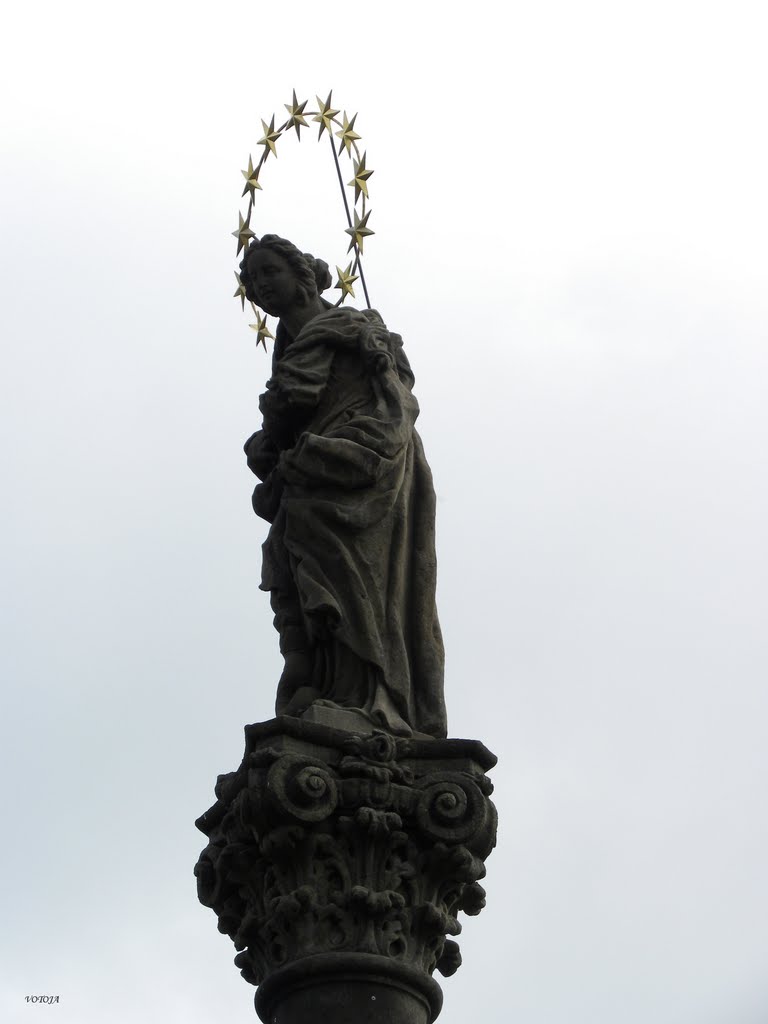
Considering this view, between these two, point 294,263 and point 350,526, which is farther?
point 294,263

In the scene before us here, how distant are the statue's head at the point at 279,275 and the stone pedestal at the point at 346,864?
3234mm

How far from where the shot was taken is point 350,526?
1040 cm

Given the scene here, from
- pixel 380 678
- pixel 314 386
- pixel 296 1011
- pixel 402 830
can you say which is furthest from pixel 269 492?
pixel 296 1011

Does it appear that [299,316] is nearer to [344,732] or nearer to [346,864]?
[344,732]

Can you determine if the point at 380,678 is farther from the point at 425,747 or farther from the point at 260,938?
the point at 260,938

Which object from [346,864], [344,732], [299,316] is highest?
[299,316]

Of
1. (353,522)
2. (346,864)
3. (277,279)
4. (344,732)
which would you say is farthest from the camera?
(277,279)

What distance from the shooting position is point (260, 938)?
935 centimetres

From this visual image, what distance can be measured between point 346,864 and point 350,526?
6.64ft

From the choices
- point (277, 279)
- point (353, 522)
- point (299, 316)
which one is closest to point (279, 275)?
point (277, 279)

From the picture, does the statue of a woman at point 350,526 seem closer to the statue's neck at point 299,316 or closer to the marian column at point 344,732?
the marian column at point 344,732

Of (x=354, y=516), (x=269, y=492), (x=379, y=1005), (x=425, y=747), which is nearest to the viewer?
(x=379, y=1005)

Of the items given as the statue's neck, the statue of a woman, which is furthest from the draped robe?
the statue's neck

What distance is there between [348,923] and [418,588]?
7.05 ft
